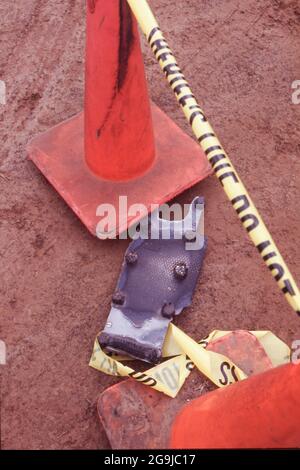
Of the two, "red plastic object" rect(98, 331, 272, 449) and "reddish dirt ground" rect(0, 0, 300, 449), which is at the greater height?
"reddish dirt ground" rect(0, 0, 300, 449)

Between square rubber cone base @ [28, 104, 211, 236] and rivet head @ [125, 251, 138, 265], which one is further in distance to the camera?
square rubber cone base @ [28, 104, 211, 236]

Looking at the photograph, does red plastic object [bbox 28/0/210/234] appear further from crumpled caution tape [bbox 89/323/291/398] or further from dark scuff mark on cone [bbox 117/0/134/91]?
crumpled caution tape [bbox 89/323/291/398]

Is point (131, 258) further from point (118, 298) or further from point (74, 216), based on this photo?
point (74, 216)

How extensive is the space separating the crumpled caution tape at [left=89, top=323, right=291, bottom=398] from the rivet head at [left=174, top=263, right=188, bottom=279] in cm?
25

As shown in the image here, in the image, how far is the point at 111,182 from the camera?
114 inches

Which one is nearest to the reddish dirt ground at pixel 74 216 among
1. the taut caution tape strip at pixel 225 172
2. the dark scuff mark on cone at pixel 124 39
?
the dark scuff mark on cone at pixel 124 39

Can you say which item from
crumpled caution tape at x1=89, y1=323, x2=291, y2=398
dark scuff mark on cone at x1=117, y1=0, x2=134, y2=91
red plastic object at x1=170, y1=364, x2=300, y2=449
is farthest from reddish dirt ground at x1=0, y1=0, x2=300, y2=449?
dark scuff mark on cone at x1=117, y1=0, x2=134, y2=91

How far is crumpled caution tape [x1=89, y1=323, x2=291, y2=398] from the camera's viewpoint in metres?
2.35

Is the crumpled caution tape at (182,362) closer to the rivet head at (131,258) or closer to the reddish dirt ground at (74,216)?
the reddish dirt ground at (74,216)

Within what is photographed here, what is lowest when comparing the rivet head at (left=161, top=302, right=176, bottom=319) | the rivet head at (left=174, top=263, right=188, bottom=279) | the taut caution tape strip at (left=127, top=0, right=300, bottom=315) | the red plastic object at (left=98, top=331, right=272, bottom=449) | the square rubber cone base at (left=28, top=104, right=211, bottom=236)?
the red plastic object at (left=98, top=331, right=272, bottom=449)

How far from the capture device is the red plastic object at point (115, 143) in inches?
97.3

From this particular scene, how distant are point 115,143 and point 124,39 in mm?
510

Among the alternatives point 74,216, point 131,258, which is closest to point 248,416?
point 131,258
